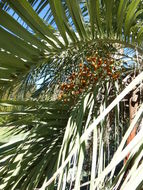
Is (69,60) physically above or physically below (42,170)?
above

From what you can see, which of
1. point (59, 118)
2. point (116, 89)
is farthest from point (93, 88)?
point (59, 118)

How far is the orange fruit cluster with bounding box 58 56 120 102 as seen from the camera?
39.1 inches

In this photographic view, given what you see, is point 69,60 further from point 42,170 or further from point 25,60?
point 42,170

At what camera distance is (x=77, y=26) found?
845mm

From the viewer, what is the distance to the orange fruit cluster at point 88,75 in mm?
→ 993

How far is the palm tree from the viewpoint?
0.79 meters

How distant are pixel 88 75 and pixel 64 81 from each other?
153 millimetres

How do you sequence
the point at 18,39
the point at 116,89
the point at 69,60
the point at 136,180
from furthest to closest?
the point at 69,60 → the point at 116,89 → the point at 18,39 → the point at 136,180

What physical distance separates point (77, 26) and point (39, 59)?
0.53 feet

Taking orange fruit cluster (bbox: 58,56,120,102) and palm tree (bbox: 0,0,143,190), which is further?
orange fruit cluster (bbox: 58,56,120,102)

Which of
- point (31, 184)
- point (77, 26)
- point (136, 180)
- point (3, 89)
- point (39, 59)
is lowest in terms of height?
point (31, 184)

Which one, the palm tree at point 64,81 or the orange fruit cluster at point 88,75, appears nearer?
the palm tree at point 64,81

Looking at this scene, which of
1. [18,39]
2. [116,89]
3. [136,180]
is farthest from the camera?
[116,89]

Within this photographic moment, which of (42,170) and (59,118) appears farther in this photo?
(59,118)
